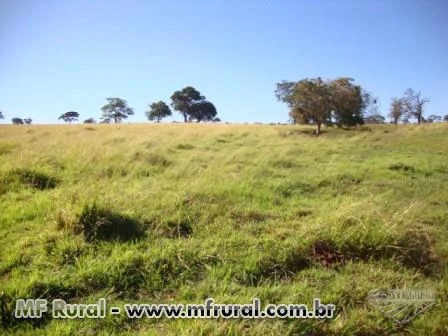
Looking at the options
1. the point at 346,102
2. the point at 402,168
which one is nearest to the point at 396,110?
the point at 346,102

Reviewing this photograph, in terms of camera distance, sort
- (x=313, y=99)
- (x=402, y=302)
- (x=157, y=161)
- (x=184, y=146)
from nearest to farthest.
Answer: (x=402, y=302)
(x=157, y=161)
(x=184, y=146)
(x=313, y=99)

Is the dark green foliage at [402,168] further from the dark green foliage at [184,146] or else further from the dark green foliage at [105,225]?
the dark green foliage at [105,225]

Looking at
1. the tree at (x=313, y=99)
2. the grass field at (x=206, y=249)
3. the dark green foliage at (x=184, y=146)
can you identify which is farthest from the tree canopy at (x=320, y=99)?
the grass field at (x=206, y=249)

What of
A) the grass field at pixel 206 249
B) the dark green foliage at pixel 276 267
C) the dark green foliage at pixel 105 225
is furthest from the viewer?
the dark green foliage at pixel 105 225

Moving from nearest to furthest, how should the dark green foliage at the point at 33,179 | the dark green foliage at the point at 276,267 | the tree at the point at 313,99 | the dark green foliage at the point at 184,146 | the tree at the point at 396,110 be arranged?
1. the dark green foliage at the point at 276,267
2. the dark green foliage at the point at 33,179
3. the dark green foliage at the point at 184,146
4. the tree at the point at 313,99
5. the tree at the point at 396,110

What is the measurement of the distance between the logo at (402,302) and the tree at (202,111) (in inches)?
2965

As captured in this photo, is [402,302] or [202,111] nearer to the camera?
[402,302]

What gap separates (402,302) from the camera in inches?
151

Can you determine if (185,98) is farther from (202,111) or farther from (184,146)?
(184,146)

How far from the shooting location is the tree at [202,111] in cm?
7769

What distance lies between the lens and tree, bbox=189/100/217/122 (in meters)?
77.7

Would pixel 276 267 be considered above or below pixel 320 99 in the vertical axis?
below

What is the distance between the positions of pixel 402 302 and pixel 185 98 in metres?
75.7

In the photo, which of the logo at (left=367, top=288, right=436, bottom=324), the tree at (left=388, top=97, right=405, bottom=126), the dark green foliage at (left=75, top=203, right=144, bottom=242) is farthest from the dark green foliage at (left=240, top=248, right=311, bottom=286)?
the tree at (left=388, top=97, right=405, bottom=126)
